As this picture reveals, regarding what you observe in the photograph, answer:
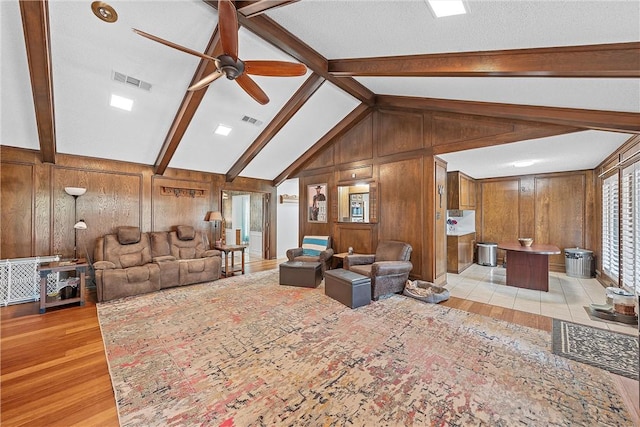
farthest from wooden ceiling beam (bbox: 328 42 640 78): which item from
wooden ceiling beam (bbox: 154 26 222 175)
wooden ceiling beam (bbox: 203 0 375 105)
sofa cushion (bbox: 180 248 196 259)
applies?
sofa cushion (bbox: 180 248 196 259)

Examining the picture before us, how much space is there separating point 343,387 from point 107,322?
3.20m

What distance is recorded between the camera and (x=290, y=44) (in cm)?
317

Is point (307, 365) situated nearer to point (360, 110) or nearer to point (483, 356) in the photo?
point (483, 356)

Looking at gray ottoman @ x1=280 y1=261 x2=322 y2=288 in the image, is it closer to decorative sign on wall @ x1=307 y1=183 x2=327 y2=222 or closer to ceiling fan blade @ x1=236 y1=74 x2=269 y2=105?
decorative sign on wall @ x1=307 y1=183 x2=327 y2=222

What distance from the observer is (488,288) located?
461cm

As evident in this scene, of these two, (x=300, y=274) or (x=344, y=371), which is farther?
(x=300, y=274)

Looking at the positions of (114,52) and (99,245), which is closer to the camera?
(114,52)

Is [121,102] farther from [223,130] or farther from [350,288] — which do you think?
[350,288]

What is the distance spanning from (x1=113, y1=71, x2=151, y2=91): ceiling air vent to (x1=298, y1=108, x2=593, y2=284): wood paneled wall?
397 centimetres

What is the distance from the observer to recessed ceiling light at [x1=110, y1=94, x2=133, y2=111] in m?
3.70

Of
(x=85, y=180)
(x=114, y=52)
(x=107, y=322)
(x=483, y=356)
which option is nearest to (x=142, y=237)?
(x=85, y=180)

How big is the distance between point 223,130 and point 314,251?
11.0ft

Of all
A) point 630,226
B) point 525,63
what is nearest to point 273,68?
point 525,63

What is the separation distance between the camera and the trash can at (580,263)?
5.17 metres
